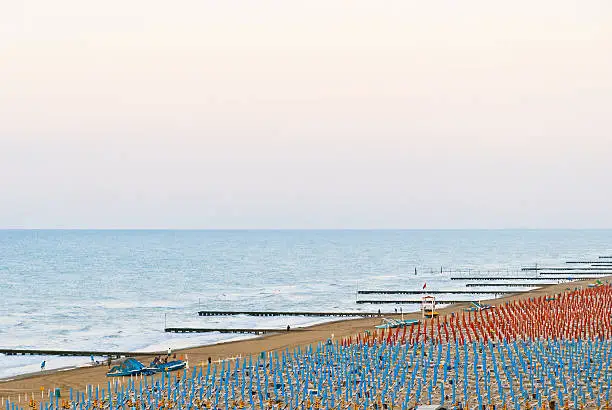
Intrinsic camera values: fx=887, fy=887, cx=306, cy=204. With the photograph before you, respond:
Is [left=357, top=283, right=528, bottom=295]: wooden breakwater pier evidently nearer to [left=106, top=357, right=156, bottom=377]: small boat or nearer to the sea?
the sea

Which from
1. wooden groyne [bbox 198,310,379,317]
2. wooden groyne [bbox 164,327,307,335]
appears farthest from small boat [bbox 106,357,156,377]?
wooden groyne [bbox 198,310,379,317]

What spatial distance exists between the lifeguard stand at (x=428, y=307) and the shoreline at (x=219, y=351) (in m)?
0.91

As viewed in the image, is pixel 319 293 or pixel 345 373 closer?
pixel 345 373

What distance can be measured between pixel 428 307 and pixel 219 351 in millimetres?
38495

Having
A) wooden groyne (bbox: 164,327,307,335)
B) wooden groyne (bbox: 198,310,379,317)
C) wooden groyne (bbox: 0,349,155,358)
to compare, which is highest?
wooden groyne (bbox: 198,310,379,317)

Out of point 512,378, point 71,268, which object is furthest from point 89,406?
point 71,268

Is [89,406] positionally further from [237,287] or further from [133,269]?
[133,269]

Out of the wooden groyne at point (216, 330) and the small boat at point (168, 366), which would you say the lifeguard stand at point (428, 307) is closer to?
the wooden groyne at point (216, 330)

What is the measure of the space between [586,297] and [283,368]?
40.9 meters

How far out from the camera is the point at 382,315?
80312 mm

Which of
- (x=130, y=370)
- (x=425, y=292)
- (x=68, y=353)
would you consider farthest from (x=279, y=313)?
(x=130, y=370)

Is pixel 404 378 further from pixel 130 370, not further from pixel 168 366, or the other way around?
pixel 130 370

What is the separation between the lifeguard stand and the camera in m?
71.2

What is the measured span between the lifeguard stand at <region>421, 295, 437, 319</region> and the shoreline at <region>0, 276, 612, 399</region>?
0.91 meters
